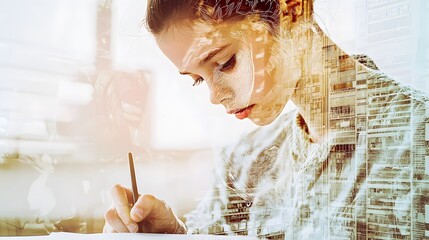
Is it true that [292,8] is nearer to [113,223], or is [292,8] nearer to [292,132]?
[292,132]

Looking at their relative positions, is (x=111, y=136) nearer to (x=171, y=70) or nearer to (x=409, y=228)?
(x=171, y=70)

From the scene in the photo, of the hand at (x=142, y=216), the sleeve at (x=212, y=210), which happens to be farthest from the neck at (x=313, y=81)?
the hand at (x=142, y=216)

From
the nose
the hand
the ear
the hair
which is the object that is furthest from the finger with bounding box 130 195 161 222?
the ear

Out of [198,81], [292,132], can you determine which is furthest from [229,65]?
[292,132]

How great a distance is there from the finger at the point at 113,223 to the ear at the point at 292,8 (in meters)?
0.65

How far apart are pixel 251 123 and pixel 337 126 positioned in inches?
8.5

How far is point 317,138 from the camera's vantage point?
1090 millimetres

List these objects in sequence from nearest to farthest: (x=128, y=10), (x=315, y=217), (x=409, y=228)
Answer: (x=409, y=228), (x=315, y=217), (x=128, y=10)

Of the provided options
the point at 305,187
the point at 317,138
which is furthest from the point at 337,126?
the point at 305,187

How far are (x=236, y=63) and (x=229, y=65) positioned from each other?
0.7 inches

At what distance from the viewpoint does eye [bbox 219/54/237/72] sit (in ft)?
3.79

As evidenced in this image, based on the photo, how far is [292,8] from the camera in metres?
1.11

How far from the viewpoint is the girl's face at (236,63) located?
1133mm

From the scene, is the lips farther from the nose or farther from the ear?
the ear
